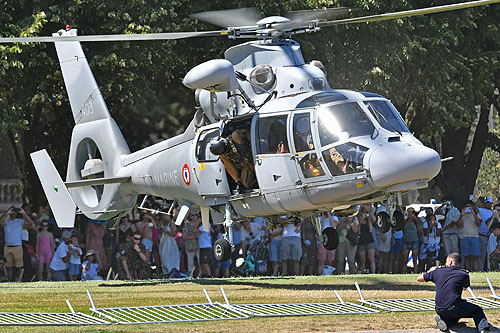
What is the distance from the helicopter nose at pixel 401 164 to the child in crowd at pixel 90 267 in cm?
1147

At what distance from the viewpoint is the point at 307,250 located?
92.8 ft

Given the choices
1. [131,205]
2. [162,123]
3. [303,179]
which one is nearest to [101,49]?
[162,123]

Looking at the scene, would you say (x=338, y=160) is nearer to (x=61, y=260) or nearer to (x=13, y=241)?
(x=61, y=260)

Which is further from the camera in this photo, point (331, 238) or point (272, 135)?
point (331, 238)

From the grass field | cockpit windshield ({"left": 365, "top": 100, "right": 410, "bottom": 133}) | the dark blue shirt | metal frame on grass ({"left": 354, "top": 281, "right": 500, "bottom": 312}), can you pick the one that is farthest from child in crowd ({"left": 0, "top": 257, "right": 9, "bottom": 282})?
the dark blue shirt

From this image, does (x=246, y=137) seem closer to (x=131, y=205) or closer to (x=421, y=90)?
(x=131, y=205)

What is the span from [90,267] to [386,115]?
37.2 feet

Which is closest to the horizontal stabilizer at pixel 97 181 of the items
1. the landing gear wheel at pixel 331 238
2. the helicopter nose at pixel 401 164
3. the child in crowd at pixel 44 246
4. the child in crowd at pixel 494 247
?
the child in crowd at pixel 44 246

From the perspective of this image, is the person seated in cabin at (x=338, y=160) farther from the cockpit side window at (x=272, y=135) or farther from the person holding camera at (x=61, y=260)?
the person holding camera at (x=61, y=260)

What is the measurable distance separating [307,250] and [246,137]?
28.8 ft

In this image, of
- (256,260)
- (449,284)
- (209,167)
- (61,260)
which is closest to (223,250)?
(209,167)

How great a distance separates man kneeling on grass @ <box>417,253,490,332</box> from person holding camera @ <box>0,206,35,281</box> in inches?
622

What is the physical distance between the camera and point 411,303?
16406mm

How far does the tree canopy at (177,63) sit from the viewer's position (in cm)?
2897
